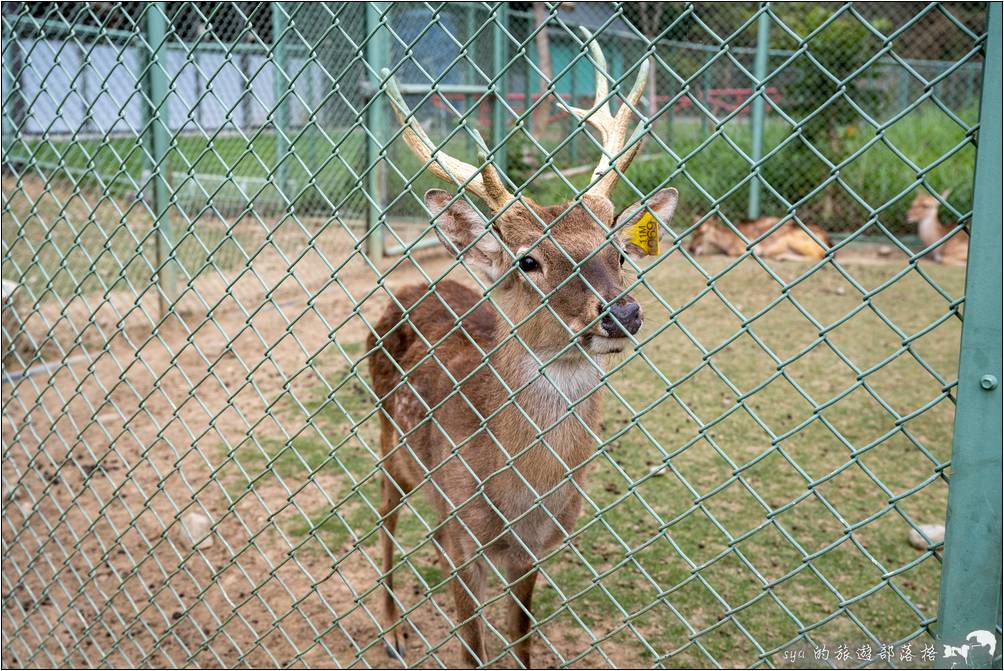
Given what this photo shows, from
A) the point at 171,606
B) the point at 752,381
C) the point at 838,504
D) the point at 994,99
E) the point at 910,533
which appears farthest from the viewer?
the point at 752,381

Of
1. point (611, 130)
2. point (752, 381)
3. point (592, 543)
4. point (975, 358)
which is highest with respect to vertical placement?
point (752, 381)

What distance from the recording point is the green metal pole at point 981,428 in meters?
1.25

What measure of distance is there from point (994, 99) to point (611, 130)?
4.42 feet

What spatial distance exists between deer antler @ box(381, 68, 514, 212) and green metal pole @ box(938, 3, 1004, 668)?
1034 mm

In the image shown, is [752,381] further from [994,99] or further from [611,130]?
[994,99]

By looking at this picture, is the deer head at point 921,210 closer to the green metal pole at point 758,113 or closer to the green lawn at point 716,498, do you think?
the green metal pole at point 758,113

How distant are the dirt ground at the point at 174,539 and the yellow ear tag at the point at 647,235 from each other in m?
0.53

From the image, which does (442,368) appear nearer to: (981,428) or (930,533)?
(981,428)

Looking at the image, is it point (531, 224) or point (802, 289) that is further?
point (802, 289)

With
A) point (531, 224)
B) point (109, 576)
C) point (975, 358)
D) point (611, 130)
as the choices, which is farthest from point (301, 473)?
point (975, 358)

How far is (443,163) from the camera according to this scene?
7.61 ft

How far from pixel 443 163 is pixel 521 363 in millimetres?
680

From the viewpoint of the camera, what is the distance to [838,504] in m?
4.47

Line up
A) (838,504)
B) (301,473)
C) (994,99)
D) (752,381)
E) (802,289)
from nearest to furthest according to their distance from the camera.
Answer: (994,99) → (838,504) → (301,473) → (752,381) → (802,289)
